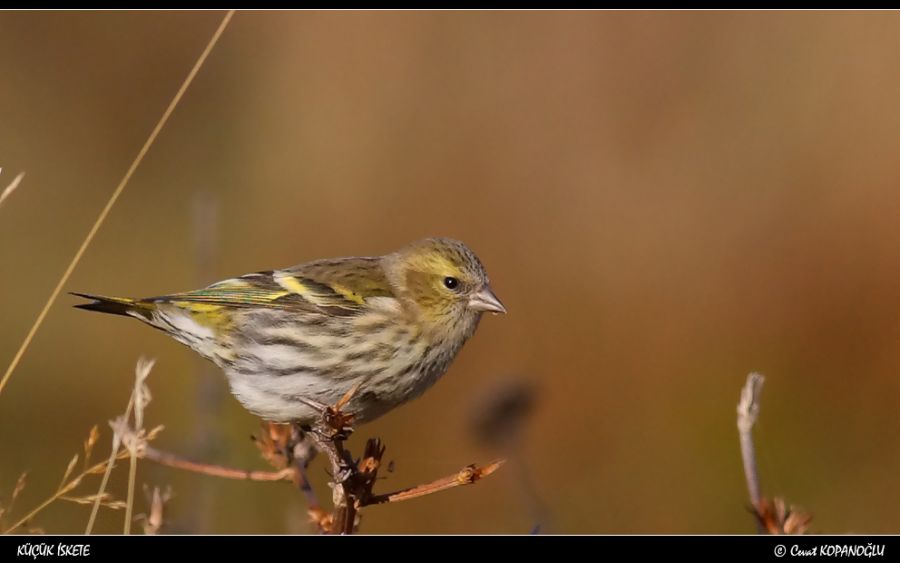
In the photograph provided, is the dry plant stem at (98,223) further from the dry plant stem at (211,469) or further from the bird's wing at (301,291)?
the bird's wing at (301,291)

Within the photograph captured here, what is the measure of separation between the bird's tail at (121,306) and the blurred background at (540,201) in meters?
3.00

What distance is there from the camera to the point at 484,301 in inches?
191

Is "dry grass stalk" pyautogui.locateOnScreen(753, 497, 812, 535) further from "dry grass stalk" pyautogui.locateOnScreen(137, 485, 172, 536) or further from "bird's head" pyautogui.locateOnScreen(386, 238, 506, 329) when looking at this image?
"bird's head" pyautogui.locateOnScreen(386, 238, 506, 329)

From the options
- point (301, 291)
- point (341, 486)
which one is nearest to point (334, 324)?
point (301, 291)

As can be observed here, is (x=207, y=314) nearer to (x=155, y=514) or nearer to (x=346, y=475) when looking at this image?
(x=155, y=514)

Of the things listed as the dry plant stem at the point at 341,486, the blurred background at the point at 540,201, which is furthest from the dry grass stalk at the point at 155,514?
the blurred background at the point at 540,201

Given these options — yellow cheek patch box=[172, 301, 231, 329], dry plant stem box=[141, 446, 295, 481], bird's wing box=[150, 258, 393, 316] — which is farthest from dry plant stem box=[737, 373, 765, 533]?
yellow cheek patch box=[172, 301, 231, 329]

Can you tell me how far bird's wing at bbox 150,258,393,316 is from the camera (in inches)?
188

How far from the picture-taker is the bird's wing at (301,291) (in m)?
4.78

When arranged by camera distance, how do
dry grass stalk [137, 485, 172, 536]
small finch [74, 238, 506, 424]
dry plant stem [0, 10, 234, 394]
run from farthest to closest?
1. small finch [74, 238, 506, 424]
2. dry plant stem [0, 10, 234, 394]
3. dry grass stalk [137, 485, 172, 536]

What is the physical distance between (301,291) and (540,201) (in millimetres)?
5380

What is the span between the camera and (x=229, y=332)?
477cm

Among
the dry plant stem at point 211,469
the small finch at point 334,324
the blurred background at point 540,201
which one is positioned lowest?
the dry plant stem at point 211,469
